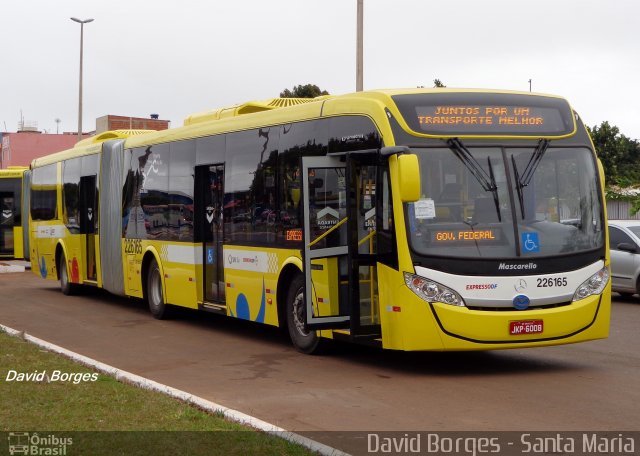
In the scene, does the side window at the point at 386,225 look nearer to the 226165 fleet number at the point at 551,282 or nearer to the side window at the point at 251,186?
the 226165 fleet number at the point at 551,282

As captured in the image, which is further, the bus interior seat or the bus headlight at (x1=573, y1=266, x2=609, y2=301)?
the bus headlight at (x1=573, y1=266, x2=609, y2=301)

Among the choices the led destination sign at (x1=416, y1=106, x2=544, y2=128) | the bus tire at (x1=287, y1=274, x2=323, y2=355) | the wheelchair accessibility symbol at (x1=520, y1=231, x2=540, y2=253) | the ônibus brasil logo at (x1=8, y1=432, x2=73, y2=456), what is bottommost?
the ônibus brasil logo at (x1=8, y1=432, x2=73, y2=456)

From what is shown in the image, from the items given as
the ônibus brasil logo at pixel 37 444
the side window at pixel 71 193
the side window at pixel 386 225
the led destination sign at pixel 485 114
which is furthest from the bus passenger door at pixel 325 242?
the side window at pixel 71 193

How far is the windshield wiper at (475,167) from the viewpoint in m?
11.8

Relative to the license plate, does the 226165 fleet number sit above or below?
above

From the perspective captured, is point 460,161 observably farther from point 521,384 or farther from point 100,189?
point 100,189

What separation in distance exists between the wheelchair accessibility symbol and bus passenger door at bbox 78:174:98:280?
42.0ft

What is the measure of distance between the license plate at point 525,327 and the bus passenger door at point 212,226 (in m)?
5.79

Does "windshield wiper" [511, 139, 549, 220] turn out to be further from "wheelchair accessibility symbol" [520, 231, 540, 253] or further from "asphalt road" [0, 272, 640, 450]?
"asphalt road" [0, 272, 640, 450]

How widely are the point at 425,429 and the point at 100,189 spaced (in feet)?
47.6

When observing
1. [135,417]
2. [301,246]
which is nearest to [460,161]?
[301,246]

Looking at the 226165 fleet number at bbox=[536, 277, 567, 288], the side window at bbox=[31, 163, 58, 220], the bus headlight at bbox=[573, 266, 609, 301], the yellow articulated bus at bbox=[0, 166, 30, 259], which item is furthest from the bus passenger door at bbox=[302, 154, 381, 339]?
the yellow articulated bus at bbox=[0, 166, 30, 259]

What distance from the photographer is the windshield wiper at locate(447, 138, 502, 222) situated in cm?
1184

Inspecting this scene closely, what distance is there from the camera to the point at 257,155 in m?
15.0
